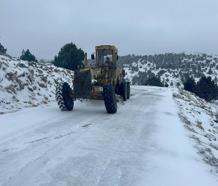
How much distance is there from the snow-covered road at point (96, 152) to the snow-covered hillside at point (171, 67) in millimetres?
69489

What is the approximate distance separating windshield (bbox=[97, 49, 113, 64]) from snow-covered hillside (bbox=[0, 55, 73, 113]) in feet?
9.91

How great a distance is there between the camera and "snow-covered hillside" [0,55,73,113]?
2024cm

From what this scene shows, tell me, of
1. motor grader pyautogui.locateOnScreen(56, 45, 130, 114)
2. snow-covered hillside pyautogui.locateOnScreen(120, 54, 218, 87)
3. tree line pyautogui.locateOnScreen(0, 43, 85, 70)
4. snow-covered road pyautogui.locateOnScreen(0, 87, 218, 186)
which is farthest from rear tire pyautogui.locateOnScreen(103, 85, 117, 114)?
snow-covered hillside pyautogui.locateOnScreen(120, 54, 218, 87)

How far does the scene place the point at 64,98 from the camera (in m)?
19.7

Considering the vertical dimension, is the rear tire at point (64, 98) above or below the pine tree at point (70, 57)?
below

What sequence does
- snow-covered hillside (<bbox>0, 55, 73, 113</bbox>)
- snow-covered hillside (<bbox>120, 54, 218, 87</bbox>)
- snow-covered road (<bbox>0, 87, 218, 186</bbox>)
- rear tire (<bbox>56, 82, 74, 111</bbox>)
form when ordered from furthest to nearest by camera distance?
1. snow-covered hillside (<bbox>120, 54, 218, 87</bbox>)
2. snow-covered hillside (<bbox>0, 55, 73, 113</bbox>)
3. rear tire (<bbox>56, 82, 74, 111</bbox>)
4. snow-covered road (<bbox>0, 87, 218, 186</bbox>)

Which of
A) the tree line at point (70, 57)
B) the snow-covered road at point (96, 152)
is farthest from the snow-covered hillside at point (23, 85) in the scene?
the tree line at point (70, 57)

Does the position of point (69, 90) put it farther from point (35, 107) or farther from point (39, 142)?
point (39, 142)

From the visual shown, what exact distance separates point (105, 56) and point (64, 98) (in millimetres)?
4372

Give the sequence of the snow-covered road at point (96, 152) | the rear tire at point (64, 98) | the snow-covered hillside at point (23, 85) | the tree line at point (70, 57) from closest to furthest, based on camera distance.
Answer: the snow-covered road at point (96, 152), the rear tire at point (64, 98), the snow-covered hillside at point (23, 85), the tree line at point (70, 57)

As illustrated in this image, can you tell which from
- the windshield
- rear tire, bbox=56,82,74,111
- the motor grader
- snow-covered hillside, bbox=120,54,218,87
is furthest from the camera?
snow-covered hillside, bbox=120,54,218,87

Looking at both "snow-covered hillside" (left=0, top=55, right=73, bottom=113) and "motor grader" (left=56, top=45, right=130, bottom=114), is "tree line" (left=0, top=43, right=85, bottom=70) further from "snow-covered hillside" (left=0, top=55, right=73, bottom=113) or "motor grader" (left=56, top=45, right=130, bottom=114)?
"motor grader" (left=56, top=45, right=130, bottom=114)

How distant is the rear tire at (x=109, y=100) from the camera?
61.6ft

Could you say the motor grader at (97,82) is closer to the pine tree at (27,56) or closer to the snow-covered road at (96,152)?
the snow-covered road at (96,152)
